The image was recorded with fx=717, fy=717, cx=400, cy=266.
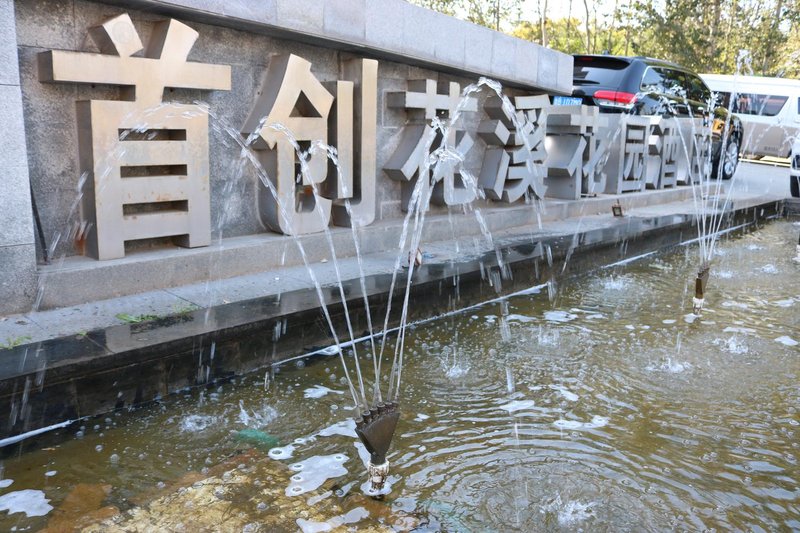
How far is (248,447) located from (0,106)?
2.41 metres

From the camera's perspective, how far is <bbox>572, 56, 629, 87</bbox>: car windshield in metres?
10.7

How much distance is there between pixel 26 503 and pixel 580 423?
2.59 m

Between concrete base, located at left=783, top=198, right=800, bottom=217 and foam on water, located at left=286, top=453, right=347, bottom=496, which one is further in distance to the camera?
concrete base, located at left=783, top=198, right=800, bottom=217

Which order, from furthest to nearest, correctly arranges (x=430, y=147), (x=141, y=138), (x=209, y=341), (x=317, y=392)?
(x=430, y=147), (x=141, y=138), (x=317, y=392), (x=209, y=341)

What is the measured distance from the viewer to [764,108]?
64.3ft

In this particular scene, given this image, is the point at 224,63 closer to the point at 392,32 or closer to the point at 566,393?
the point at 392,32

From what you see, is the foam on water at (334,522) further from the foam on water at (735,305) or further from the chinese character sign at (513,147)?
the chinese character sign at (513,147)

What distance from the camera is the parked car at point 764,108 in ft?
62.7

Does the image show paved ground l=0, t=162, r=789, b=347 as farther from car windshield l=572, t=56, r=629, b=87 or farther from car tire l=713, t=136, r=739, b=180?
car tire l=713, t=136, r=739, b=180

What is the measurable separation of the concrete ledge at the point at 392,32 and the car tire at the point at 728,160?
6361mm

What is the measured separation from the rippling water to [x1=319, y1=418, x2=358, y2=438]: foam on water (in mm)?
12

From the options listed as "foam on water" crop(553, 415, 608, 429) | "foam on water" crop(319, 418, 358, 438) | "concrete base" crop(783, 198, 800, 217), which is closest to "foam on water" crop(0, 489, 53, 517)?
"foam on water" crop(319, 418, 358, 438)

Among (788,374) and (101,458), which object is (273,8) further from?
(788,374)

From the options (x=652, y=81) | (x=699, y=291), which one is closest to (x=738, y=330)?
(x=699, y=291)
